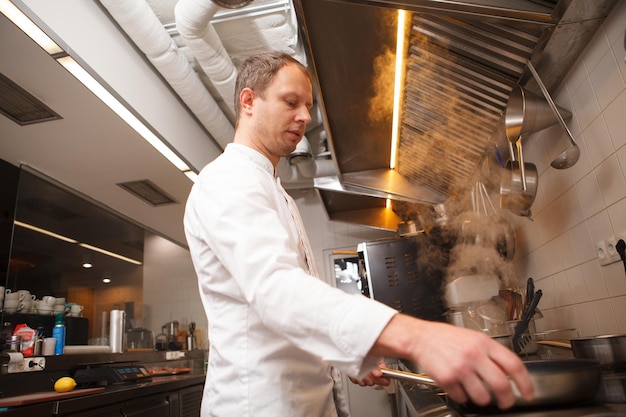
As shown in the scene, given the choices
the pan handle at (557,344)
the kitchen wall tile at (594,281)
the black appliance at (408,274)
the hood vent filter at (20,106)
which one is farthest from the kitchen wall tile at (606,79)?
the hood vent filter at (20,106)

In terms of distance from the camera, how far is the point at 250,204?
0.76m

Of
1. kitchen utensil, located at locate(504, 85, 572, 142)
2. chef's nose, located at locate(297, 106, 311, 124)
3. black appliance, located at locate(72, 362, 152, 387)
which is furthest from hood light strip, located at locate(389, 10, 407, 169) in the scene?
black appliance, located at locate(72, 362, 152, 387)

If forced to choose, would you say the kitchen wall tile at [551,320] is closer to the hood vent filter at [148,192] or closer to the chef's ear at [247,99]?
the chef's ear at [247,99]

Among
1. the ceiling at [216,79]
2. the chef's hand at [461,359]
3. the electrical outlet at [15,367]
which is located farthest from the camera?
the electrical outlet at [15,367]

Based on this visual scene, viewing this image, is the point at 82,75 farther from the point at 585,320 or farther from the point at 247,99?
the point at 585,320

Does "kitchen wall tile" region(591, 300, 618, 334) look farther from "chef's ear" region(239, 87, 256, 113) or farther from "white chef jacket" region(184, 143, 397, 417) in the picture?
"chef's ear" region(239, 87, 256, 113)

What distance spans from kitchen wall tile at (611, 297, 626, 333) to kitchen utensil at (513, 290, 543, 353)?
0.24 metres

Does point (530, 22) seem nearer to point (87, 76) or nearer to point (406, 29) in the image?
point (406, 29)

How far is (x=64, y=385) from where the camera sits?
2.22 meters

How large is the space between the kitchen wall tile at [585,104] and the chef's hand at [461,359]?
1.29 meters

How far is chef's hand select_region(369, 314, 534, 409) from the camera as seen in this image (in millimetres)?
533

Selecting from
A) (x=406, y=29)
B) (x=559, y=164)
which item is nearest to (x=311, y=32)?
(x=406, y=29)

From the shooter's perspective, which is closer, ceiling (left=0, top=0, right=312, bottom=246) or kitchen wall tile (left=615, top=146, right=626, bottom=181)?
kitchen wall tile (left=615, top=146, right=626, bottom=181)

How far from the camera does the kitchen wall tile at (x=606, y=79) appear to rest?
1367 millimetres
